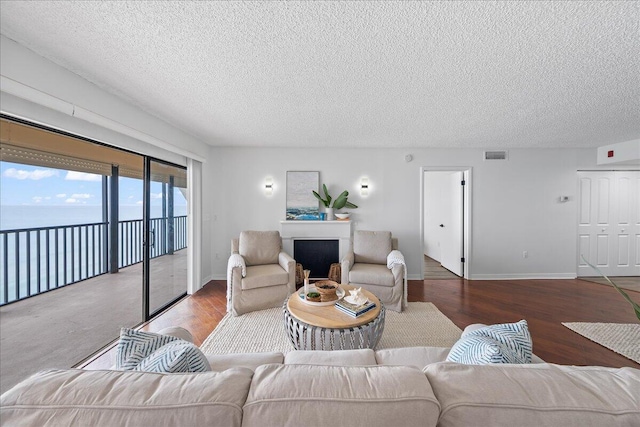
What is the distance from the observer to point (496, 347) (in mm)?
999

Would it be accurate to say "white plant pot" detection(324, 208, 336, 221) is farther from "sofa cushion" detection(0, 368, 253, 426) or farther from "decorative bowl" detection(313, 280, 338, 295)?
"sofa cushion" detection(0, 368, 253, 426)

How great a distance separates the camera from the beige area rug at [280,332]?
2.30 metres

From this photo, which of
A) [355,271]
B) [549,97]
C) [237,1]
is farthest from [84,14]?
[549,97]

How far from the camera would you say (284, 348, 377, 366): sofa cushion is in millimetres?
1307

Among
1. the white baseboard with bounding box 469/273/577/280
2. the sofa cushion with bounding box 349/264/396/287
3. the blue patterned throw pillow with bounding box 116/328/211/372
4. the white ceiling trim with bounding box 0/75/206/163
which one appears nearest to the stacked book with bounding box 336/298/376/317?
the sofa cushion with bounding box 349/264/396/287

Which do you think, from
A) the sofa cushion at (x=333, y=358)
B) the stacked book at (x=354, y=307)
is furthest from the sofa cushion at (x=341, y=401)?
the stacked book at (x=354, y=307)

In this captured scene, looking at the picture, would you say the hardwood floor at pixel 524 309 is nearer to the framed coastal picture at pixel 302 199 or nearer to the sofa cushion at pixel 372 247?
the sofa cushion at pixel 372 247

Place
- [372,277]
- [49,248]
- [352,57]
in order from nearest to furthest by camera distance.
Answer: [352,57]
[372,277]
[49,248]

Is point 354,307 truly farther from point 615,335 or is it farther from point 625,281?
point 625,281

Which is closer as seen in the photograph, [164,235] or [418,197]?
[164,235]

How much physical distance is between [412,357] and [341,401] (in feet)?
2.99

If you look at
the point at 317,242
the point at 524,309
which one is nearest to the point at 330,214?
the point at 317,242

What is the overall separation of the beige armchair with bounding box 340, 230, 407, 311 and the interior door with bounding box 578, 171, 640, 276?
3858mm

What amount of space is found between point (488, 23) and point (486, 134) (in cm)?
256
